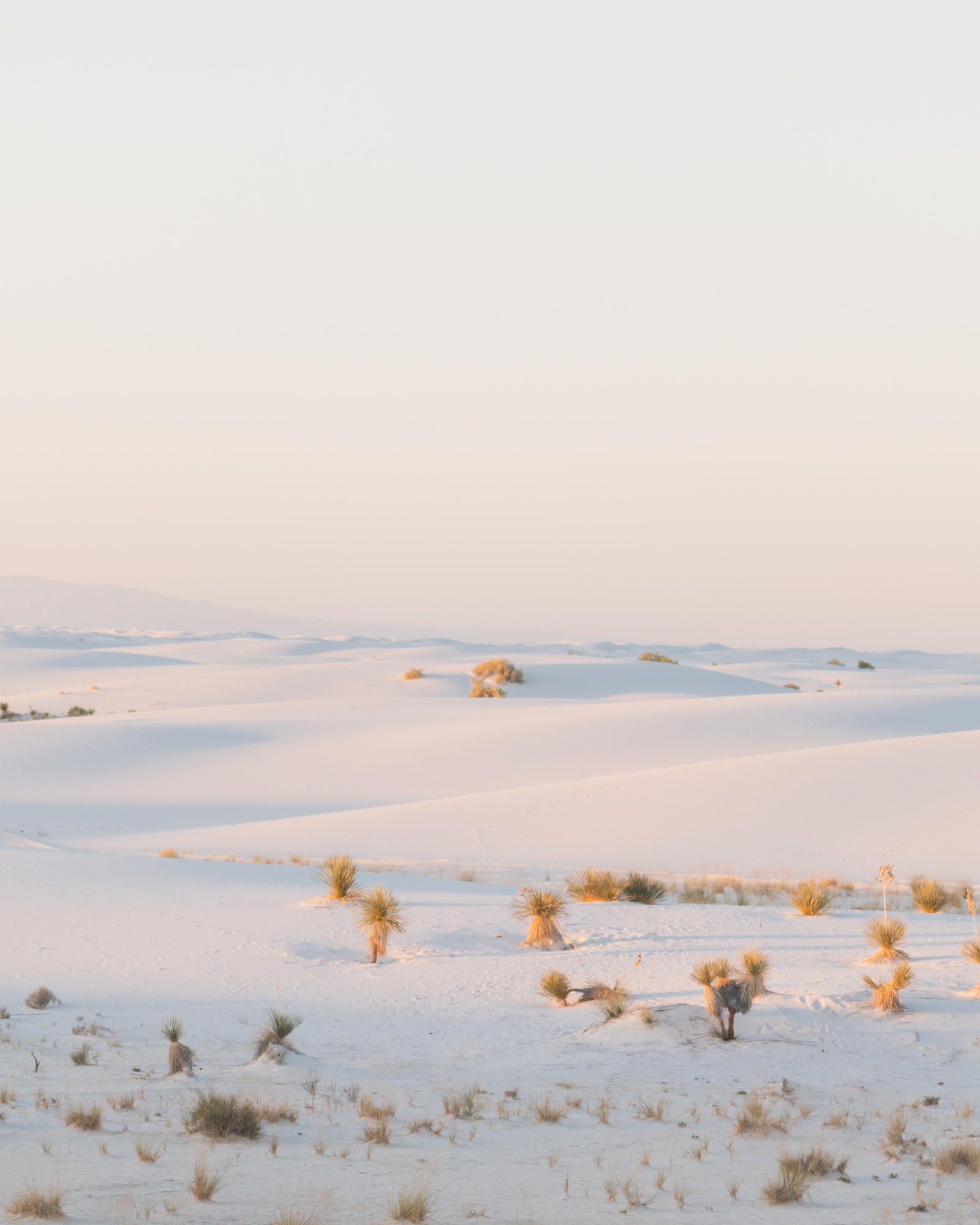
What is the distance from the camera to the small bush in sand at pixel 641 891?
13.5 m

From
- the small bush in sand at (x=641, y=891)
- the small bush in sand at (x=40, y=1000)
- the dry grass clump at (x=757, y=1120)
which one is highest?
the dry grass clump at (x=757, y=1120)

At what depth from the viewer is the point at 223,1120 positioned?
602 centimetres

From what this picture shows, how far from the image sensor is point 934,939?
11.3 meters

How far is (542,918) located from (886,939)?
296cm

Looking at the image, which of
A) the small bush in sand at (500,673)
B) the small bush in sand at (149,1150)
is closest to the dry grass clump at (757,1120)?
the small bush in sand at (149,1150)

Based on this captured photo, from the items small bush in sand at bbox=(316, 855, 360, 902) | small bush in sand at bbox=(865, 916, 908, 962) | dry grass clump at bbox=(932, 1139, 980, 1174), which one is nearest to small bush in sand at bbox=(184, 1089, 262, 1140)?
dry grass clump at bbox=(932, 1139, 980, 1174)

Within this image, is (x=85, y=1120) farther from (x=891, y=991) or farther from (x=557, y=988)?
(x=891, y=991)

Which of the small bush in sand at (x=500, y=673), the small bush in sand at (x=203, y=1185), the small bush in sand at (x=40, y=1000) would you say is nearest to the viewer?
the small bush in sand at (x=203, y=1185)

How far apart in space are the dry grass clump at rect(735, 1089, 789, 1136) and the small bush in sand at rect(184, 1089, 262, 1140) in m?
2.42

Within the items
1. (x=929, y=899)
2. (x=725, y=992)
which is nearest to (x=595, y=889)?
(x=929, y=899)

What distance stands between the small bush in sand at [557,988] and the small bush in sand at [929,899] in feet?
18.5

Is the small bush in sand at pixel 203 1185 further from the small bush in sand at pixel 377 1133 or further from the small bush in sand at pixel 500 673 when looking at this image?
the small bush in sand at pixel 500 673

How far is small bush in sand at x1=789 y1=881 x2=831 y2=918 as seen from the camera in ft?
41.4

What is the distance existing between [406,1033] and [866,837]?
12.2m
